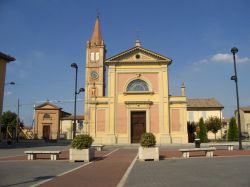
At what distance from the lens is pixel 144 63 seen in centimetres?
3656

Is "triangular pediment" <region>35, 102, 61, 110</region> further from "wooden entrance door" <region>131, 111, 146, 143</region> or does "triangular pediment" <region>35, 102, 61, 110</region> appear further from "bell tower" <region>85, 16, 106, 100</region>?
"wooden entrance door" <region>131, 111, 146, 143</region>

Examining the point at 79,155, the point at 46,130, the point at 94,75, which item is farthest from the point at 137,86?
the point at 46,130

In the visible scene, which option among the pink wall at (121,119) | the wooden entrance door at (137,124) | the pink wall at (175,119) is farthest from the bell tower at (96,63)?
the pink wall at (175,119)

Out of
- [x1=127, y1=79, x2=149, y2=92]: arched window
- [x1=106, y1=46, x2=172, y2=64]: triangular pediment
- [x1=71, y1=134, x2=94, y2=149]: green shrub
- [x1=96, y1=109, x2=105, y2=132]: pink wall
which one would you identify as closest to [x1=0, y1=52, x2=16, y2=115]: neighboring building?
[x1=96, y1=109, x2=105, y2=132]: pink wall

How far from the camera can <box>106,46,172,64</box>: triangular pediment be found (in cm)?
3638

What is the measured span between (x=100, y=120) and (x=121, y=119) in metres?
2.57

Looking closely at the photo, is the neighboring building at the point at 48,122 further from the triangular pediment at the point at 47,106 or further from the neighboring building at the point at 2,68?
the neighboring building at the point at 2,68

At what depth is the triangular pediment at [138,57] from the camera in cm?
3638

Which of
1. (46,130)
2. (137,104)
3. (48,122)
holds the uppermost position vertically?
(137,104)

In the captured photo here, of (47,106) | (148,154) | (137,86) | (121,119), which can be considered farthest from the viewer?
(47,106)

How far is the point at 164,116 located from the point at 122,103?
5299 mm

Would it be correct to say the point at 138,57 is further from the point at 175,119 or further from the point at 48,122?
the point at 48,122

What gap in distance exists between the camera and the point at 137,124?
35812 mm

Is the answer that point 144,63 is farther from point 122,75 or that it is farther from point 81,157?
point 81,157
